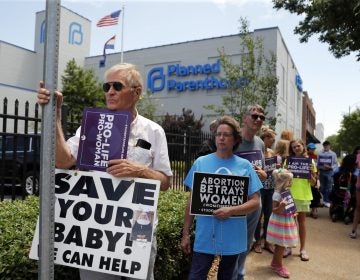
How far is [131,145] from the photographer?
2.24 meters

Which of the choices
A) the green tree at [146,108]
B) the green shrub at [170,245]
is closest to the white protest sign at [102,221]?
the green shrub at [170,245]

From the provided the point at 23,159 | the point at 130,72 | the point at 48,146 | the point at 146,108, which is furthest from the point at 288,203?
the point at 146,108

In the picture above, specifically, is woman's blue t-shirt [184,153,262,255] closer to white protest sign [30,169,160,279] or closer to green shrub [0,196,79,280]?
green shrub [0,196,79,280]

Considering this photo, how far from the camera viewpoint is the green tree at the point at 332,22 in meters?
9.09

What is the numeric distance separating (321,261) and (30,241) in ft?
15.1

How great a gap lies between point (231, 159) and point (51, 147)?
1949mm

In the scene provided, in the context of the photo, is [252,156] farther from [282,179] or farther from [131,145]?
[131,145]

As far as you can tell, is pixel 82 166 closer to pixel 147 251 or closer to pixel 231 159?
pixel 147 251

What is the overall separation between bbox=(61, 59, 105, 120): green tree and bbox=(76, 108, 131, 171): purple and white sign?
80.0ft

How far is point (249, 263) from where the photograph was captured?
18.3 ft

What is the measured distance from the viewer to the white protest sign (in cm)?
199

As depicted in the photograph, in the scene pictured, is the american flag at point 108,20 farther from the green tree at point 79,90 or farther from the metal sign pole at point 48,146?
the metal sign pole at point 48,146

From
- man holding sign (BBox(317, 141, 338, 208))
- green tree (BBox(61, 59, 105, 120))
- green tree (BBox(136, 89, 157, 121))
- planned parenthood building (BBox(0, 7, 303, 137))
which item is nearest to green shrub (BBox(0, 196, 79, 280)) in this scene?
man holding sign (BBox(317, 141, 338, 208))

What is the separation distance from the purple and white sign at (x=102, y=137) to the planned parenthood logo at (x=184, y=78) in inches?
895
